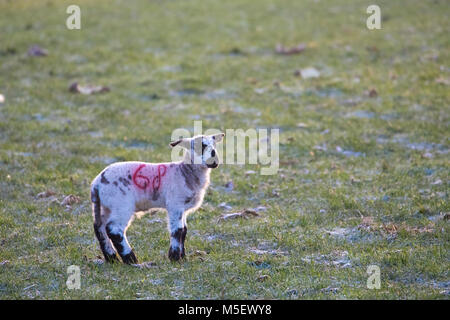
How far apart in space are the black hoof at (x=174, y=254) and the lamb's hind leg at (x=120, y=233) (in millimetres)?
583

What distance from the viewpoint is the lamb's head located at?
8883 millimetres

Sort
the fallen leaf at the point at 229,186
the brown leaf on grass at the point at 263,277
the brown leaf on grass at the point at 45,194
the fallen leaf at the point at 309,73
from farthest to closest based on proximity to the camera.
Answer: the fallen leaf at the point at 309,73
the fallen leaf at the point at 229,186
the brown leaf on grass at the point at 45,194
the brown leaf on grass at the point at 263,277

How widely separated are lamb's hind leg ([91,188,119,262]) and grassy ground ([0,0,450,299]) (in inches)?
7.8

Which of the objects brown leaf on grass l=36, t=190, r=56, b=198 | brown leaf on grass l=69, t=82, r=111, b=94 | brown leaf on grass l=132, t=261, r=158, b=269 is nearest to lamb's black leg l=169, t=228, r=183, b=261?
brown leaf on grass l=132, t=261, r=158, b=269

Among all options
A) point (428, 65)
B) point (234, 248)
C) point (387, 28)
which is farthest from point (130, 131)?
point (387, 28)

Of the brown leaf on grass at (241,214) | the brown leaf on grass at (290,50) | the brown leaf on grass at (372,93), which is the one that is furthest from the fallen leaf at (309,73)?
the brown leaf on grass at (241,214)

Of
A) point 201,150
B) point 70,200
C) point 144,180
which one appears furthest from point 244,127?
point 144,180

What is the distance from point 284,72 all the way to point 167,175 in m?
11.2

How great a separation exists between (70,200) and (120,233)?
3.17 meters

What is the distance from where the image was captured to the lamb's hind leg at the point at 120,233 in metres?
8.54

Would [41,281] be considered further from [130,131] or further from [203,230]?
[130,131]

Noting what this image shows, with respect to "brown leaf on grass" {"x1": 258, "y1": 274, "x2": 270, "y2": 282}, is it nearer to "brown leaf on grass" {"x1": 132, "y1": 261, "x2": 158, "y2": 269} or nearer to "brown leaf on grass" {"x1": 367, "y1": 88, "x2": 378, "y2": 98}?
"brown leaf on grass" {"x1": 132, "y1": 261, "x2": 158, "y2": 269}

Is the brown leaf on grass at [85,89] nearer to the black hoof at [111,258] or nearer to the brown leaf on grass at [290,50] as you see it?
the brown leaf on grass at [290,50]

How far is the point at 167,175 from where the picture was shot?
911 cm
